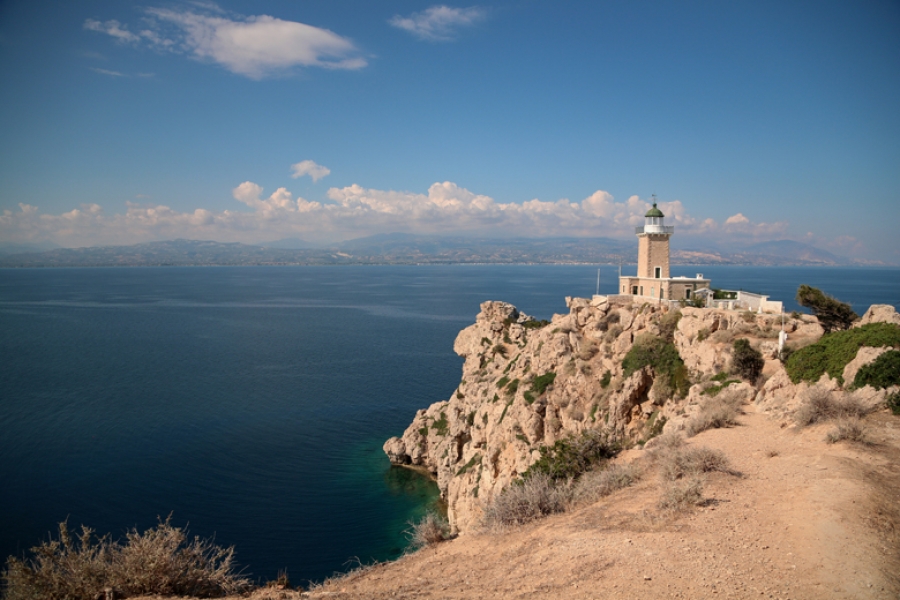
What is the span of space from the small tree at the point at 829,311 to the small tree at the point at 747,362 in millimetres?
5973

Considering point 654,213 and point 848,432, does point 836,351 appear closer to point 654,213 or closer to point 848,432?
point 848,432

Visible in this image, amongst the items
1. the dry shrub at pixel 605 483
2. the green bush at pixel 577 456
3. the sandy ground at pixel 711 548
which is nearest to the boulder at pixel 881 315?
the sandy ground at pixel 711 548

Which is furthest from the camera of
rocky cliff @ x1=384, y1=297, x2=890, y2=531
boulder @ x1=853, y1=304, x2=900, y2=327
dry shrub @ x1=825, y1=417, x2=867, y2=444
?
→ rocky cliff @ x1=384, y1=297, x2=890, y2=531

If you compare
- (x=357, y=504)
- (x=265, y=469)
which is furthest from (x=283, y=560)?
(x=265, y=469)

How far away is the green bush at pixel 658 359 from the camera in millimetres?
20609

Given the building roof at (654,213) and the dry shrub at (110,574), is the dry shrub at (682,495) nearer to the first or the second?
the dry shrub at (110,574)

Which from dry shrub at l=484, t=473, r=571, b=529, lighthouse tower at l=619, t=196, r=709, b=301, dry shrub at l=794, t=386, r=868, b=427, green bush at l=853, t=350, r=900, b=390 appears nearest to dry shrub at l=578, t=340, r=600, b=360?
lighthouse tower at l=619, t=196, r=709, b=301

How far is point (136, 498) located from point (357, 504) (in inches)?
499

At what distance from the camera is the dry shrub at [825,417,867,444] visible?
11.7 meters

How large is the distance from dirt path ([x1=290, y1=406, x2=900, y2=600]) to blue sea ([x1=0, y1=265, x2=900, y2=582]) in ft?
51.5

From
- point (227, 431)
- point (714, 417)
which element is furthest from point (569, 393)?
point (227, 431)

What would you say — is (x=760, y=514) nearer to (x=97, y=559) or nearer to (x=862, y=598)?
(x=862, y=598)

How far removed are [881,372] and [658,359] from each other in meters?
8.22

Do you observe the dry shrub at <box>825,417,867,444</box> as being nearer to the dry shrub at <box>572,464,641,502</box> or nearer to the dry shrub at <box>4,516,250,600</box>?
the dry shrub at <box>572,464,641,502</box>
